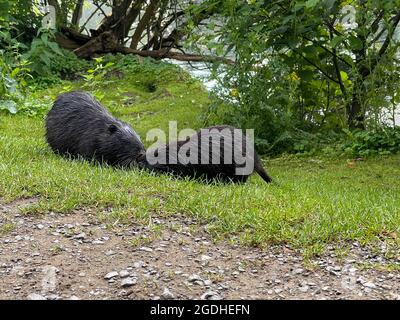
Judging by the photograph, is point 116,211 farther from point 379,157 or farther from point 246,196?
point 379,157

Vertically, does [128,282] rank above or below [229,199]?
below

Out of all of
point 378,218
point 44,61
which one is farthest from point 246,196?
point 44,61

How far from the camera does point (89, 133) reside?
7.05 m

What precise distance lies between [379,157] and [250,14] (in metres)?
2.85

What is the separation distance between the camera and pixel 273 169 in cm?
842

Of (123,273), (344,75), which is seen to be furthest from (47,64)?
(123,273)

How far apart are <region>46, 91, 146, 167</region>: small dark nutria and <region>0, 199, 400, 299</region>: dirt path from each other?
2521 millimetres

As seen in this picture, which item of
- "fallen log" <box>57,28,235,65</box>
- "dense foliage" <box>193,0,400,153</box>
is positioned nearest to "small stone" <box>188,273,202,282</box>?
"dense foliage" <box>193,0,400,153</box>

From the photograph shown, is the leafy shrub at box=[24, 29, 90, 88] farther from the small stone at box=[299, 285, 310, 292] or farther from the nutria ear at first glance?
the small stone at box=[299, 285, 310, 292]

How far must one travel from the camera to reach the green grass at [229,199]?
166 inches

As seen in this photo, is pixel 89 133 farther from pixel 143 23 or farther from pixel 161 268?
Answer: pixel 143 23

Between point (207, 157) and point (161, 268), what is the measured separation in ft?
8.88

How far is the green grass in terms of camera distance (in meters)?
4.21

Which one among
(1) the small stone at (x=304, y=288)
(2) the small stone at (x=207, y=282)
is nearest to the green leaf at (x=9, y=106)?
(2) the small stone at (x=207, y=282)
